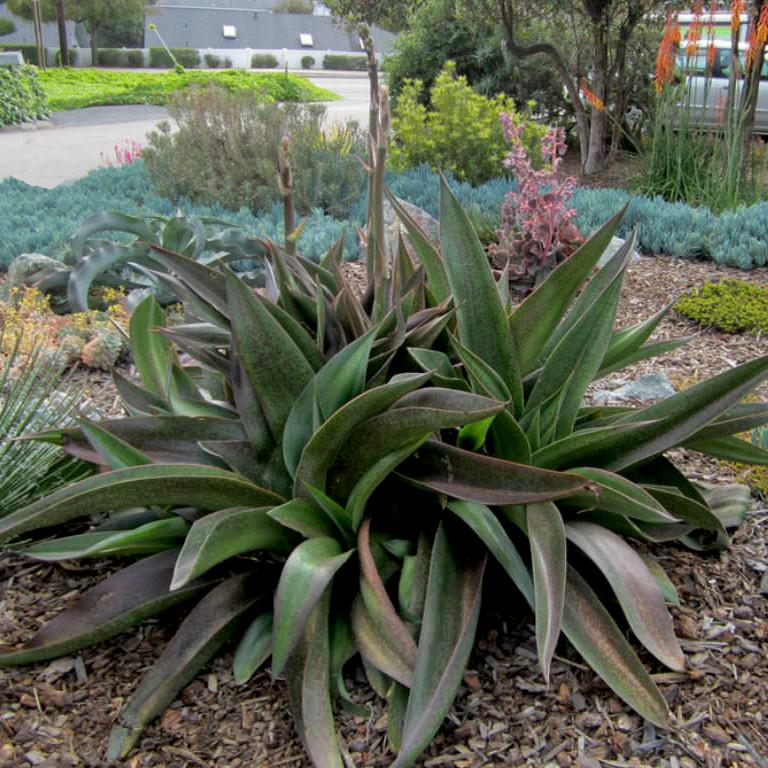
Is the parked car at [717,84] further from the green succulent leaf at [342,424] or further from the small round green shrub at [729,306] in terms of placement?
the green succulent leaf at [342,424]

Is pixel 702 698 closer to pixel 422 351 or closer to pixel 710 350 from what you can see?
pixel 422 351

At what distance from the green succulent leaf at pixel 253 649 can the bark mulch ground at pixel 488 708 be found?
79 millimetres

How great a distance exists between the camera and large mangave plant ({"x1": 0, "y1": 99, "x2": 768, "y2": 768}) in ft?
5.35

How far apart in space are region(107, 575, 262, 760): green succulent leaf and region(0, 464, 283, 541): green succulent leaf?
214 mm

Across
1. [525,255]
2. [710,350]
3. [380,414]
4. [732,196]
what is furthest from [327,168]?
[380,414]

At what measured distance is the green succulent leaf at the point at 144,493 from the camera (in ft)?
5.41

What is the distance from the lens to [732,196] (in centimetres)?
661

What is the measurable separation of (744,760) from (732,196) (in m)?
5.92

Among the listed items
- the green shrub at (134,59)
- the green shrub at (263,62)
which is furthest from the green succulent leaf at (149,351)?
the green shrub at (263,62)

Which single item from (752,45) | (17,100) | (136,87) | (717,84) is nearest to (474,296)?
(752,45)

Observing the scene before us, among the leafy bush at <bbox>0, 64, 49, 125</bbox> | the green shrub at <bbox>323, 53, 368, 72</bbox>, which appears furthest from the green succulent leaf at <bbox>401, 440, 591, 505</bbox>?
the green shrub at <bbox>323, 53, 368, 72</bbox>

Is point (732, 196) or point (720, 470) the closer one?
point (720, 470)

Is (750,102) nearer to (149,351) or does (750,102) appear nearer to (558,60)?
(558,60)

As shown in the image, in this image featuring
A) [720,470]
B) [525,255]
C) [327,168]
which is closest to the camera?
[720,470]
